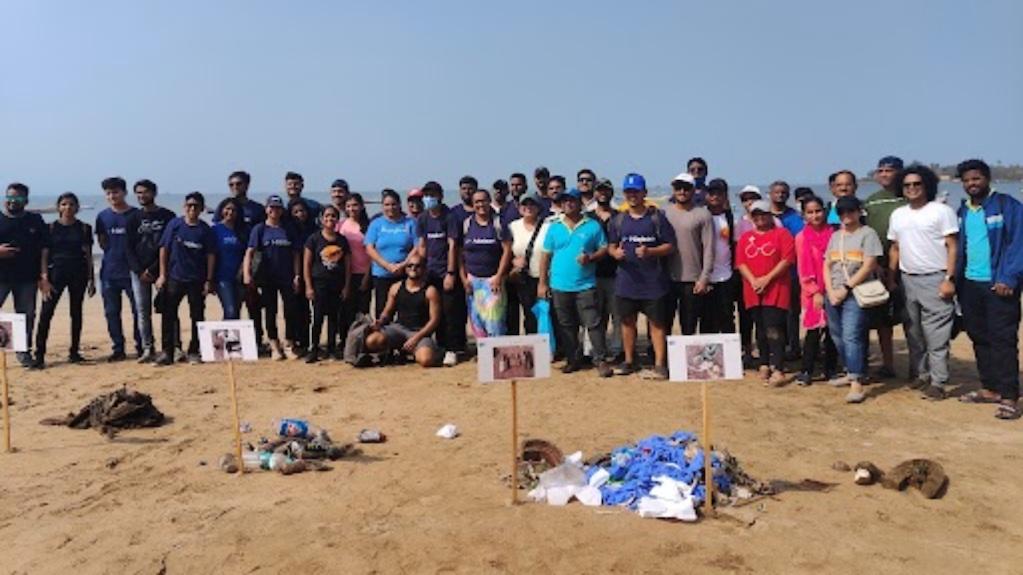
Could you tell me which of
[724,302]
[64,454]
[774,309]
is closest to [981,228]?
[774,309]

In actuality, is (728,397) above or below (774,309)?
below

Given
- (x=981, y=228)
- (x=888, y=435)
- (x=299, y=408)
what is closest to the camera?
(x=888, y=435)

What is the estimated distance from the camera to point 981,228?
7027mm

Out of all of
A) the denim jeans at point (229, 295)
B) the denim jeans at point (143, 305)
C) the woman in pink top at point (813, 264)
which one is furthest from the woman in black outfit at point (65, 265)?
the woman in pink top at point (813, 264)

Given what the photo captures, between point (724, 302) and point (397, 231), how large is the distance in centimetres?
391

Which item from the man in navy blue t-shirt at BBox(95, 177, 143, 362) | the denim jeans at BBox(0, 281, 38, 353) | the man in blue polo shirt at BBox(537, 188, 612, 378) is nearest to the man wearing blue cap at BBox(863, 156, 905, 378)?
the man in blue polo shirt at BBox(537, 188, 612, 378)

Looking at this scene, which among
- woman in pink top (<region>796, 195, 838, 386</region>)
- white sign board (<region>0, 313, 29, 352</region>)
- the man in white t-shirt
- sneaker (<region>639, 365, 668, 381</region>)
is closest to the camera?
white sign board (<region>0, 313, 29, 352</region>)

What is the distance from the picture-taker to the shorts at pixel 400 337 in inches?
357

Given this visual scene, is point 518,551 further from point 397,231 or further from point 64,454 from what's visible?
point 397,231

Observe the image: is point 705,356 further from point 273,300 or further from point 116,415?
point 273,300

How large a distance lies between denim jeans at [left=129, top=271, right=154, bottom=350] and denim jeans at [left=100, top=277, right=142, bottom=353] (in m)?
0.10

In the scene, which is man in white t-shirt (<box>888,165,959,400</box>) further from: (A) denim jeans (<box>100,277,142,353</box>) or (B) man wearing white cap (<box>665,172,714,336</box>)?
(A) denim jeans (<box>100,277,142,353</box>)

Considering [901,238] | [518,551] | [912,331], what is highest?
[901,238]

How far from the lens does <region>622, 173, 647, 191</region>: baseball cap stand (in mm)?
7855
